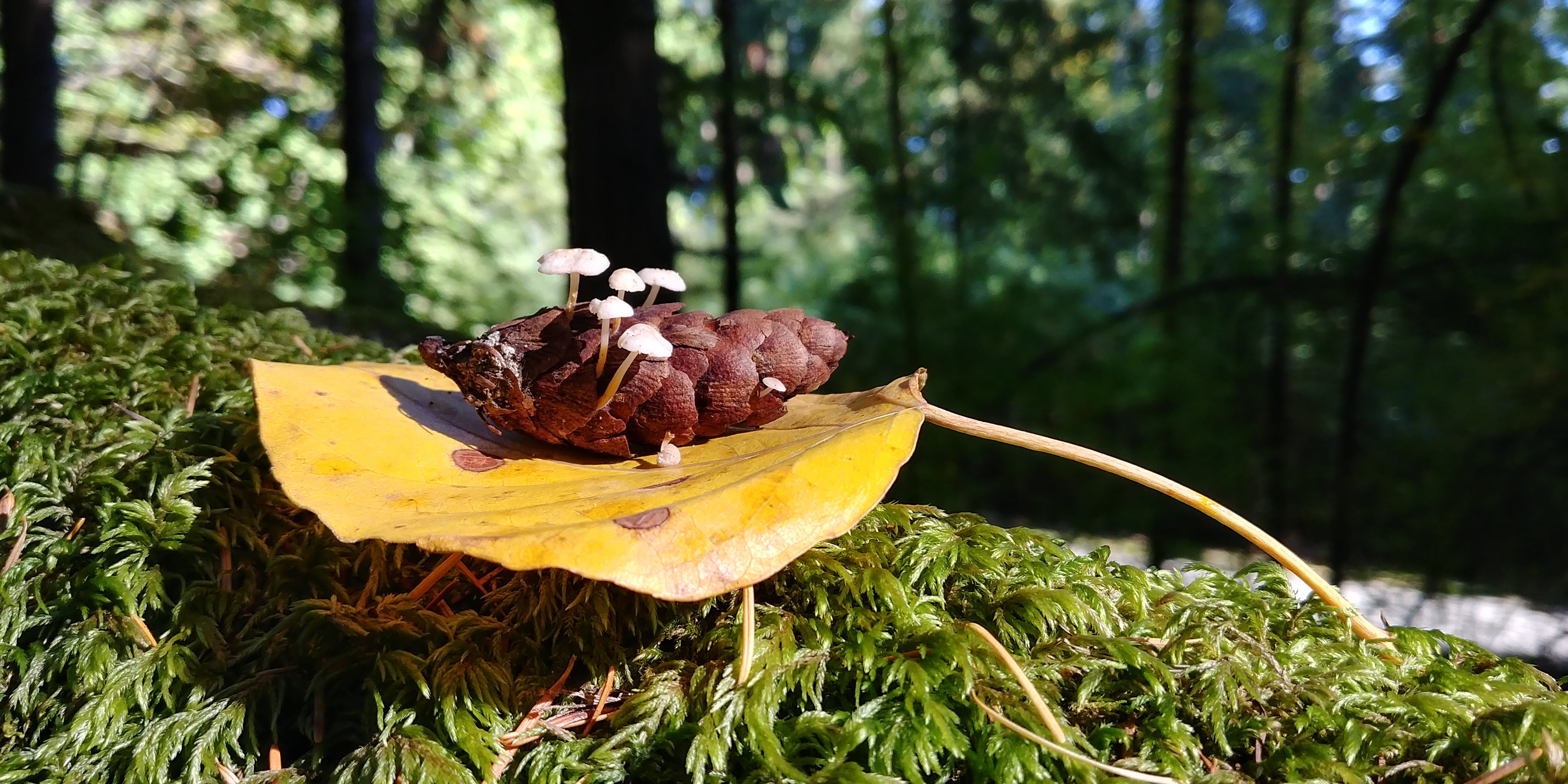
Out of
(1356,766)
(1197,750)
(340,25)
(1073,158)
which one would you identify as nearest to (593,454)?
(1197,750)

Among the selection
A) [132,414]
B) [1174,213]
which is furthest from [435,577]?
[1174,213]

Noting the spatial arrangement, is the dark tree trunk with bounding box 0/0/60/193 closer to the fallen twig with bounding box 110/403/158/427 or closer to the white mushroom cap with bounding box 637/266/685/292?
the fallen twig with bounding box 110/403/158/427

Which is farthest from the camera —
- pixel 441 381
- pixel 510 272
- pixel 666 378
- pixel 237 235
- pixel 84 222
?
pixel 510 272

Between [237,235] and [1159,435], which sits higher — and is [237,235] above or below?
above

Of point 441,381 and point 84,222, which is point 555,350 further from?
point 84,222

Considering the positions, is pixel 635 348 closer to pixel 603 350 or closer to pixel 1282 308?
pixel 603 350

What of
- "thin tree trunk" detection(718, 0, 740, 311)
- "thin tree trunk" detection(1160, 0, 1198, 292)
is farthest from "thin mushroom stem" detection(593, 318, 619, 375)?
"thin tree trunk" detection(1160, 0, 1198, 292)
